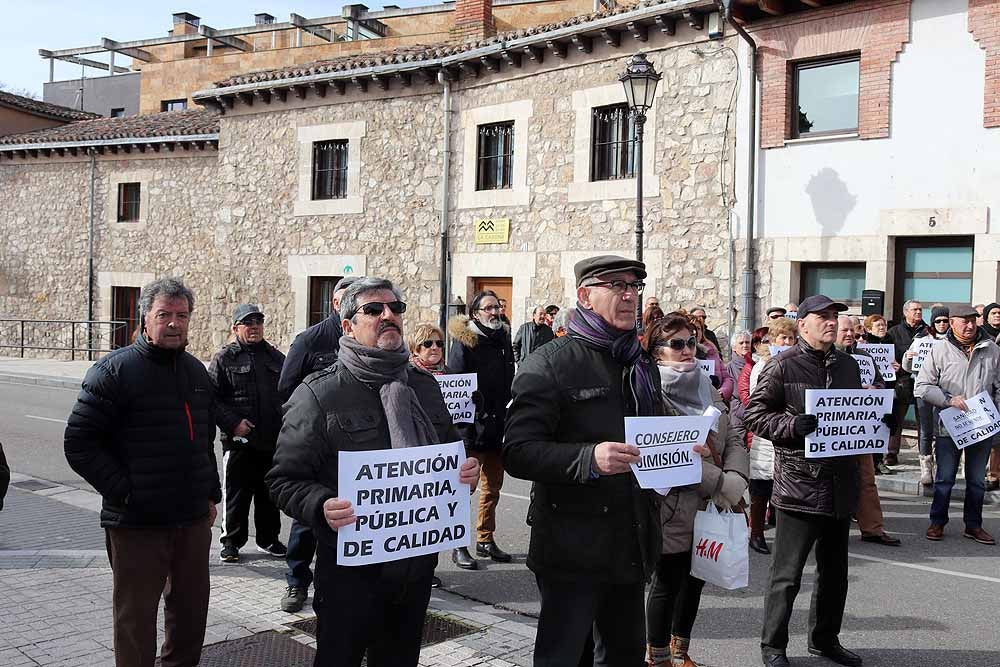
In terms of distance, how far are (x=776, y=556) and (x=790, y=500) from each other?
1.06ft

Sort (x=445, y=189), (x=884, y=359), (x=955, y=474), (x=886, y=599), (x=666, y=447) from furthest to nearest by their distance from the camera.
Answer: (x=445, y=189)
(x=884, y=359)
(x=955, y=474)
(x=886, y=599)
(x=666, y=447)

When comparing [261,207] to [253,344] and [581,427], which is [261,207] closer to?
[253,344]

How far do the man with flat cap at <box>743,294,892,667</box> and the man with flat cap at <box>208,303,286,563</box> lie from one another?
3.39 m

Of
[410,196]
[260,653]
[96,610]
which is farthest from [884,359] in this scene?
[410,196]

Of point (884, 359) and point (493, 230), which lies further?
point (493, 230)

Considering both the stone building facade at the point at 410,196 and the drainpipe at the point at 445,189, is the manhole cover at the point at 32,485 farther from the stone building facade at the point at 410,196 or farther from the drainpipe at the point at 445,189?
the drainpipe at the point at 445,189

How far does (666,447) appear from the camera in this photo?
148 inches

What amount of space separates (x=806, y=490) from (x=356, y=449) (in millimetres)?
2723

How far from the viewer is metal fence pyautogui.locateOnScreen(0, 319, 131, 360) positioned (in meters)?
26.1

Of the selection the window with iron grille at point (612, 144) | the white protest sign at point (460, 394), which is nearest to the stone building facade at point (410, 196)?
the window with iron grille at point (612, 144)

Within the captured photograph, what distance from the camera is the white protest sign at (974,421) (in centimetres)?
739

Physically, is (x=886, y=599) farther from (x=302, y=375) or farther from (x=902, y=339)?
(x=902, y=339)

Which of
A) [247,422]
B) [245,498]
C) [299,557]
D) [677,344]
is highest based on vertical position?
[677,344]

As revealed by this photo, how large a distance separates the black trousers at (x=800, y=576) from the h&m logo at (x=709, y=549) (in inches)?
29.5
